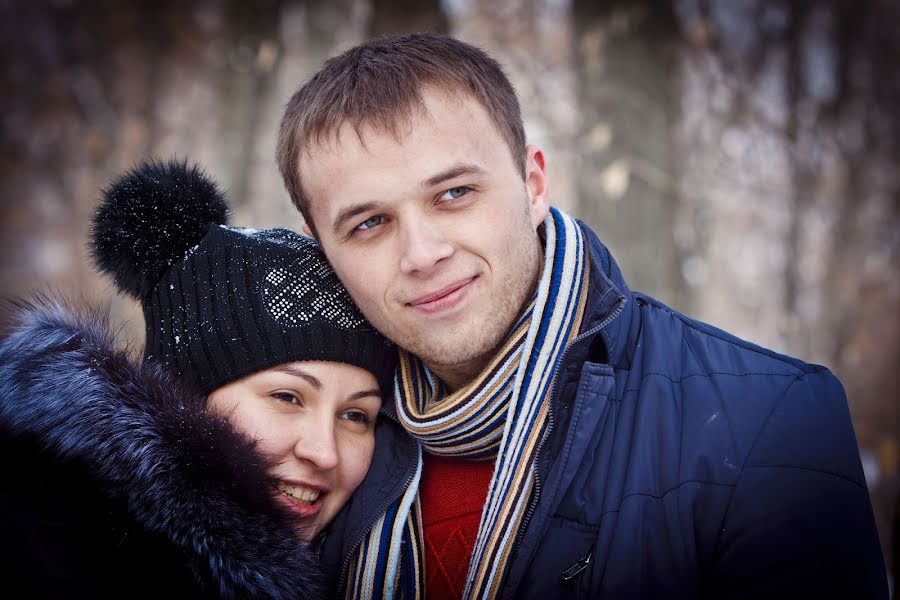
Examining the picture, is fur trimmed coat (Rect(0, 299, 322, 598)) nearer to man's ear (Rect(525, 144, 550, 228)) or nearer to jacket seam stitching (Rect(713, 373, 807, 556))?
jacket seam stitching (Rect(713, 373, 807, 556))

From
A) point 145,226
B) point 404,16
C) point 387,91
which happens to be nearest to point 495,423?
point 387,91

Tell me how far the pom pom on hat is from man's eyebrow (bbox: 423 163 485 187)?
38.9 inches

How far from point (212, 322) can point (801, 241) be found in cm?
1109

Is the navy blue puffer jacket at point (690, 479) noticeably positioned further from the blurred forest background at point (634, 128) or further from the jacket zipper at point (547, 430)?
the blurred forest background at point (634, 128)

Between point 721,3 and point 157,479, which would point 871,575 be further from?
point 721,3

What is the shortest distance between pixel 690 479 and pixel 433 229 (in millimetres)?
1103

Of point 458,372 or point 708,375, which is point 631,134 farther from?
point 708,375

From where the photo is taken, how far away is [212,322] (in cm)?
238

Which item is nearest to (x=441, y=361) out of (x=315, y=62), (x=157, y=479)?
(x=157, y=479)

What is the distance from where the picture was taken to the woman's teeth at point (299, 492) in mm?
2314

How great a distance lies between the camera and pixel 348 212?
2336 mm

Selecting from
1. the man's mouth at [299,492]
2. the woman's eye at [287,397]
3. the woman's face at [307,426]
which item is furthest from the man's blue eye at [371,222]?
the man's mouth at [299,492]

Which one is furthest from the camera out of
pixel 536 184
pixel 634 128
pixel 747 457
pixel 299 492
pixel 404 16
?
pixel 404 16

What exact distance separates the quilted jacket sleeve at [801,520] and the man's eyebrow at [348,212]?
4.58 feet
